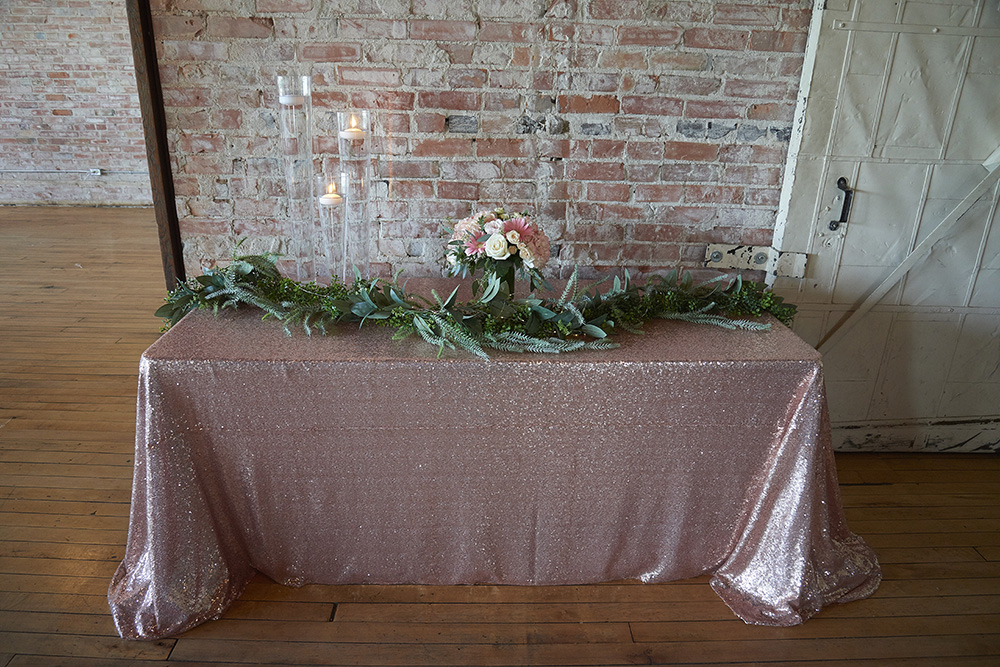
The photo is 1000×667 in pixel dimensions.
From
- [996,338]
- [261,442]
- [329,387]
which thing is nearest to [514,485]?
[329,387]

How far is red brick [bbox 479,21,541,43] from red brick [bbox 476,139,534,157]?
1.05 feet

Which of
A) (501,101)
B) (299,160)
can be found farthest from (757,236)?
(299,160)

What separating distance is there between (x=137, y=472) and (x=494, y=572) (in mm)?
1032

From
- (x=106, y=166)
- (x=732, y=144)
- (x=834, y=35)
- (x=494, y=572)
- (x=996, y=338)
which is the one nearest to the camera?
(x=494, y=572)

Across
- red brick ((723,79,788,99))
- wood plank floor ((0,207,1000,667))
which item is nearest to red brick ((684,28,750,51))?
red brick ((723,79,788,99))

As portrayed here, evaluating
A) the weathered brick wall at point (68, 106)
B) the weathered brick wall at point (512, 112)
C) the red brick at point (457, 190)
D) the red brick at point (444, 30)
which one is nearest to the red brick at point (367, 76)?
the weathered brick wall at point (512, 112)

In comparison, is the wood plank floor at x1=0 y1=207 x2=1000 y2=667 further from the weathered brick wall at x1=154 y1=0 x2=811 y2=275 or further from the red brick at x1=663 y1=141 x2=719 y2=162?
the red brick at x1=663 y1=141 x2=719 y2=162

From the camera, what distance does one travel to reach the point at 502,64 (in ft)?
7.29

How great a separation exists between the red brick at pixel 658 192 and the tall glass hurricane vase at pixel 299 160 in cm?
113

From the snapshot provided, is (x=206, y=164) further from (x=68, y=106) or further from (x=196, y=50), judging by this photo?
(x=68, y=106)

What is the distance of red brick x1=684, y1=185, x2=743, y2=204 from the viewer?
2.38m

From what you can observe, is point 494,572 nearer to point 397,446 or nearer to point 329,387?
point 397,446

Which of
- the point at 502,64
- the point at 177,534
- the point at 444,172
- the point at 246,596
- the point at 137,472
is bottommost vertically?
the point at 246,596

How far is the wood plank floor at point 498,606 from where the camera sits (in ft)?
5.90
